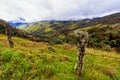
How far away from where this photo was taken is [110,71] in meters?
21.5

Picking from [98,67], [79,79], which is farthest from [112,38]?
[79,79]

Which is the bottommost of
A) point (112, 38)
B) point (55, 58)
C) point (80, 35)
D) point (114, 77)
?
point (112, 38)

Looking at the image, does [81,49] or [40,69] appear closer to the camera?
[81,49]

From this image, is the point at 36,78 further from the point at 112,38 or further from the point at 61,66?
the point at 112,38

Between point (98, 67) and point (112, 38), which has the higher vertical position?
point (98, 67)

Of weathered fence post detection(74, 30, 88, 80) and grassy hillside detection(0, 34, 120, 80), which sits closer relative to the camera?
grassy hillside detection(0, 34, 120, 80)

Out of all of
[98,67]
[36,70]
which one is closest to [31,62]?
[36,70]

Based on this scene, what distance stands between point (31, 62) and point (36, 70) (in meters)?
1.50

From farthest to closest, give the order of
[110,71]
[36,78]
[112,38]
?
[112,38] < [110,71] < [36,78]

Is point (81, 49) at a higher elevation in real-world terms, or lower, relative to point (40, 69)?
higher

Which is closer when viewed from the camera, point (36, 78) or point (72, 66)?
point (36, 78)

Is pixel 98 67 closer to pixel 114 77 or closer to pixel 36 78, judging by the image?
pixel 114 77

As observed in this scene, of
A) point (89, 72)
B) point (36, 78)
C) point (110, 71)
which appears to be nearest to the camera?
point (36, 78)

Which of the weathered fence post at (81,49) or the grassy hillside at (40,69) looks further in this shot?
the weathered fence post at (81,49)
